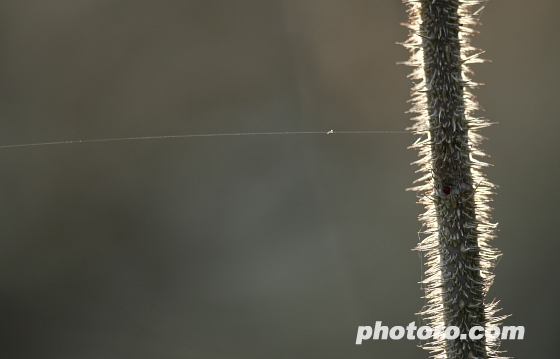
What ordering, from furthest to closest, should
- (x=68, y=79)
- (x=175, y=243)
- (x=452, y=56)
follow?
(x=175, y=243) < (x=68, y=79) < (x=452, y=56)

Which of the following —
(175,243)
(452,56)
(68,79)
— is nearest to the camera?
(452,56)

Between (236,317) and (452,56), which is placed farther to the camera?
(236,317)

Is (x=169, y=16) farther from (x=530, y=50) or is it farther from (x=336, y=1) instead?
(x=530, y=50)

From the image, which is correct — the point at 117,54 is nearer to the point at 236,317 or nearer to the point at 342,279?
the point at 236,317

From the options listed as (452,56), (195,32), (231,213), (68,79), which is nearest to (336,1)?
(195,32)

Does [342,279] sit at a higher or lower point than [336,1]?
lower

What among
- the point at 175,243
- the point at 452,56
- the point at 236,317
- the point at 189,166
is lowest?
the point at 236,317
